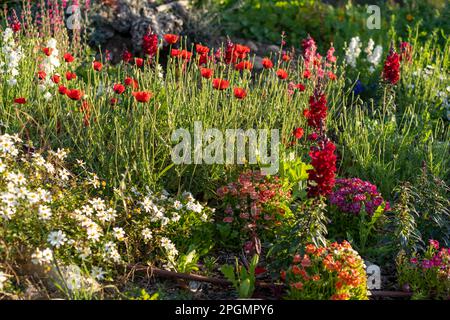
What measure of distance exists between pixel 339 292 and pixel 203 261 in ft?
3.46

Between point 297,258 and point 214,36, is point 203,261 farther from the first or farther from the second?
point 214,36

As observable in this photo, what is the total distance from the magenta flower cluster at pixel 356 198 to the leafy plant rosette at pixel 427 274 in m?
0.46

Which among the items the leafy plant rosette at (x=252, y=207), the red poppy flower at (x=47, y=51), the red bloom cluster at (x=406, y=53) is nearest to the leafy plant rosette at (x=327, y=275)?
the leafy plant rosette at (x=252, y=207)

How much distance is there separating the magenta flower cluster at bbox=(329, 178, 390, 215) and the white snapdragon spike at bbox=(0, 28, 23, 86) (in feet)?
8.07

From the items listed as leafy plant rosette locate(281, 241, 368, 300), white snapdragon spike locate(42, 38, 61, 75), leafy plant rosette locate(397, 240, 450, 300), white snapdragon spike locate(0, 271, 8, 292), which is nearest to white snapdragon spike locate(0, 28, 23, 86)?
white snapdragon spike locate(42, 38, 61, 75)

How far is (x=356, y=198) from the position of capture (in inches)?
187

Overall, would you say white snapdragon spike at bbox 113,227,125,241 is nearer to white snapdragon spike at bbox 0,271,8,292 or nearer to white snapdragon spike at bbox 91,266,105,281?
white snapdragon spike at bbox 91,266,105,281

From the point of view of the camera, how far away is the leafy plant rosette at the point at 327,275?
12.8 ft

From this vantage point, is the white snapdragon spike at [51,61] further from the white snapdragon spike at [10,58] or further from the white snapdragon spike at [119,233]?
the white snapdragon spike at [119,233]

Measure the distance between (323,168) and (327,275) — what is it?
0.59 meters

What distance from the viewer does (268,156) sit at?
5160mm

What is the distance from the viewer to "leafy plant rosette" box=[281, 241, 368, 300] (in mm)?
3904

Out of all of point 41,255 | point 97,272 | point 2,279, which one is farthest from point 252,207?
point 2,279

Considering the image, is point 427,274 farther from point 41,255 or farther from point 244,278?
point 41,255
